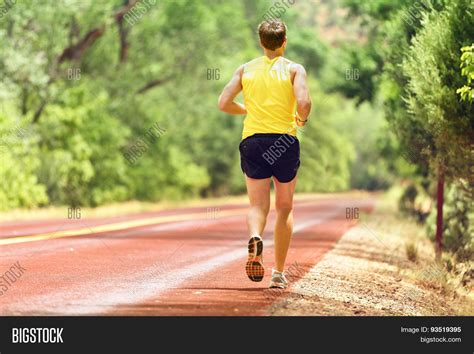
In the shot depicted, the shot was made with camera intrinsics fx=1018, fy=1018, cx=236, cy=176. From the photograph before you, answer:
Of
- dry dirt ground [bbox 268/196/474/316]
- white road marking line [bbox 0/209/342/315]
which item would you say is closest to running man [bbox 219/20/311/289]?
dry dirt ground [bbox 268/196/474/316]

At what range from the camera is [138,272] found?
11.0 meters

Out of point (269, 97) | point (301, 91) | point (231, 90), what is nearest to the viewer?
point (301, 91)

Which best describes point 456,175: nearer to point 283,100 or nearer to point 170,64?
point 283,100

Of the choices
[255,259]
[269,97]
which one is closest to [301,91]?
[269,97]

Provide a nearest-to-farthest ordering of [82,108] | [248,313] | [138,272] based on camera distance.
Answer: [248,313] < [138,272] < [82,108]

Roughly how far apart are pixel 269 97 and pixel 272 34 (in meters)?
0.57

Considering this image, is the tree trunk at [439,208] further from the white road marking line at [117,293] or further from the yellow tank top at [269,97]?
the yellow tank top at [269,97]

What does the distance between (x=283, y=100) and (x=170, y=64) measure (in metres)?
34.5

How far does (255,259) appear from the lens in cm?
873

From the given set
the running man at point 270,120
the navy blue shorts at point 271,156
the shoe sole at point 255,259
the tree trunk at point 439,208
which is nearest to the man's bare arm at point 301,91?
the running man at point 270,120

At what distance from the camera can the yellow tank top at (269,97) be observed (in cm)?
903

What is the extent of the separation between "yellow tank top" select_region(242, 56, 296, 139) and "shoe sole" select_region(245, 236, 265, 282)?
1010mm

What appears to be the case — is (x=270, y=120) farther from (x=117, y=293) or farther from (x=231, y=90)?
(x=117, y=293)
